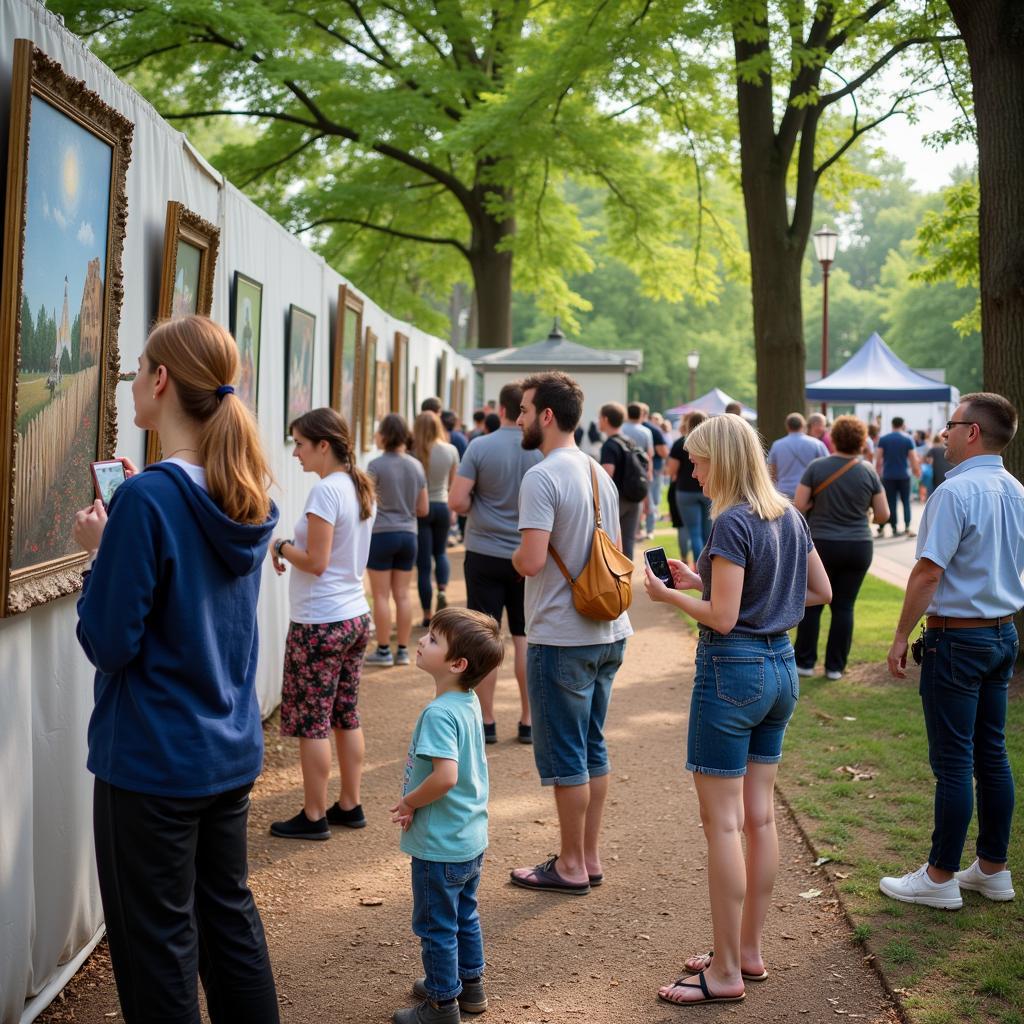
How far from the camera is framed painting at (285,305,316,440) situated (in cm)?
853

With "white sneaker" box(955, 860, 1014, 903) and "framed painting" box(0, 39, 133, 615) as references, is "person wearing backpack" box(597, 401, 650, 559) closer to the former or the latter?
"white sneaker" box(955, 860, 1014, 903)

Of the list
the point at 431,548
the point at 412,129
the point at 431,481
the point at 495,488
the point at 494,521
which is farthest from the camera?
the point at 412,129

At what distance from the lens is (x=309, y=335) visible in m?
9.27

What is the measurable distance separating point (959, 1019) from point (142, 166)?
4.34m

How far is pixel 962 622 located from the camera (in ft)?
16.2

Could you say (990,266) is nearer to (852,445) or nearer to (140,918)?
(852,445)

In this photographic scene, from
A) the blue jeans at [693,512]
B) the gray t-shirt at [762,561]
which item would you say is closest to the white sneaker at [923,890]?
the gray t-shirt at [762,561]

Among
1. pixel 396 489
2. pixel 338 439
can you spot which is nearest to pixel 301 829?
pixel 338 439

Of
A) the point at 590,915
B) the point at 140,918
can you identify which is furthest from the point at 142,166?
the point at 590,915

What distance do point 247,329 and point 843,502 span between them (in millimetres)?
4608

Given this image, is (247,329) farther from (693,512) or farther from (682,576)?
(693,512)

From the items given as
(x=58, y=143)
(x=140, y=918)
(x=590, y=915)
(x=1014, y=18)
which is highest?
(x=1014, y=18)

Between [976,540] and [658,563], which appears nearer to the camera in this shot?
[658,563]

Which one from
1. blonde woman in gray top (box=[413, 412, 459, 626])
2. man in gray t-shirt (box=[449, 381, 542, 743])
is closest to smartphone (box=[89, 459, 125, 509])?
man in gray t-shirt (box=[449, 381, 542, 743])
